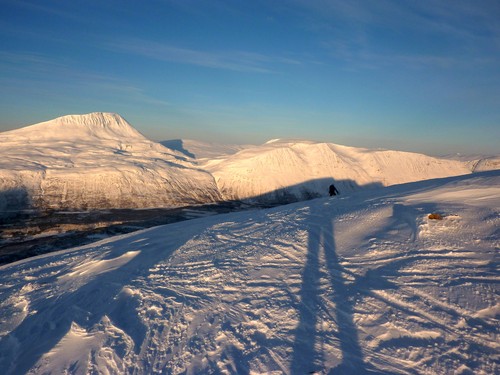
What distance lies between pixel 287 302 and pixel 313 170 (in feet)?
170

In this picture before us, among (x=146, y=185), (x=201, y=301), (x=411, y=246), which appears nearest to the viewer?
(x=201, y=301)

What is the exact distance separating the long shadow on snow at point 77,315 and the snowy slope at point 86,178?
34729 mm

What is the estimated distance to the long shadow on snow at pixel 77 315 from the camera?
4.70 m

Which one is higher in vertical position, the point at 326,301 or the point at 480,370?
the point at 326,301

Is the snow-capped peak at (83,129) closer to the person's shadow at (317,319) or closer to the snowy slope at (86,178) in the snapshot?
the snowy slope at (86,178)

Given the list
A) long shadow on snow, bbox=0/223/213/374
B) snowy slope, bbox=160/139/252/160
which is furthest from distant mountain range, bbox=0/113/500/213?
long shadow on snow, bbox=0/223/213/374

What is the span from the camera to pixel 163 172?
50.8 meters

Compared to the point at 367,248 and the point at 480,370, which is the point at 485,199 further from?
the point at 480,370

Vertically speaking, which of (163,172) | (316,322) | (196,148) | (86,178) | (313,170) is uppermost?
(196,148)

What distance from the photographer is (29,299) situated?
6.64 m

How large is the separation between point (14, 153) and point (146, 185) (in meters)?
26.7

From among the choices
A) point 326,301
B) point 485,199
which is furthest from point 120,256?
point 485,199

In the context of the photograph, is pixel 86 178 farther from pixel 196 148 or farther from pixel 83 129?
pixel 196 148

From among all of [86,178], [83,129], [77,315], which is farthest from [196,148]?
[77,315]
